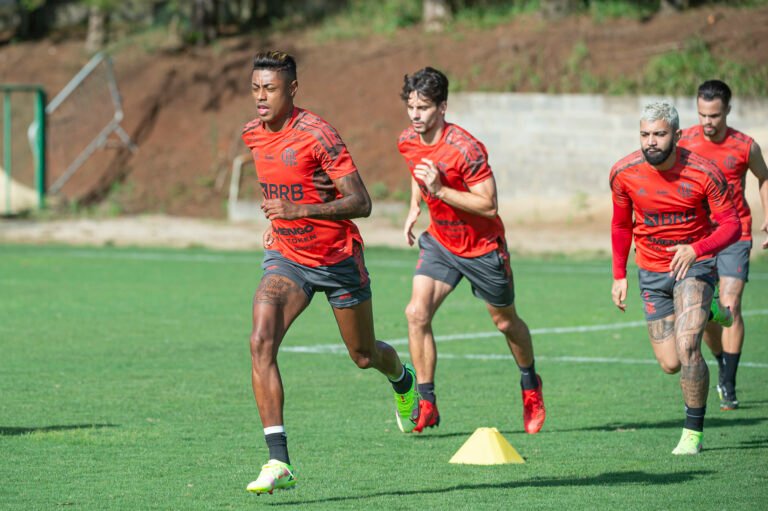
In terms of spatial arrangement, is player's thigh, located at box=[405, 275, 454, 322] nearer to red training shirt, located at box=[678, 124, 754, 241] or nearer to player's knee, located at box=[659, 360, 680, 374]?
player's knee, located at box=[659, 360, 680, 374]

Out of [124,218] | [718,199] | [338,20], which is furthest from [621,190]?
[338,20]

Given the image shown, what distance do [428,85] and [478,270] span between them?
4.39ft

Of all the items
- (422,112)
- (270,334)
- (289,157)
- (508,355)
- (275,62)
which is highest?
(275,62)

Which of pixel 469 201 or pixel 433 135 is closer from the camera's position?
pixel 469 201

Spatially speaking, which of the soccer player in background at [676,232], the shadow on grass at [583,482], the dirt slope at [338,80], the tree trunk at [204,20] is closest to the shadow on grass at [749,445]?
the soccer player in background at [676,232]

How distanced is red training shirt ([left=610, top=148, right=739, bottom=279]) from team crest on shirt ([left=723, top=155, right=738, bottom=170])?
1855mm

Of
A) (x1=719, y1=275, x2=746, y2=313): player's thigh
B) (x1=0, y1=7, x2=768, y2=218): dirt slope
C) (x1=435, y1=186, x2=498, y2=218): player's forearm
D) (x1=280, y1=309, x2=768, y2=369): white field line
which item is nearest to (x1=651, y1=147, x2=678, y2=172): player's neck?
(x1=435, y1=186, x2=498, y2=218): player's forearm

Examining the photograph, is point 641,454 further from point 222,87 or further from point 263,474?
point 222,87

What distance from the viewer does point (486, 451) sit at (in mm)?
7922

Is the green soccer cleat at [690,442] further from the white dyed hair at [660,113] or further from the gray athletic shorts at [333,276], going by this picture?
the gray athletic shorts at [333,276]

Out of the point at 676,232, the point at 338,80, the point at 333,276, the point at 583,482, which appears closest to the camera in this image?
the point at 583,482

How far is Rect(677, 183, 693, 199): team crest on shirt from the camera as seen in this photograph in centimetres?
837

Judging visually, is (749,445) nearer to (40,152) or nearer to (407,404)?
(407,404)

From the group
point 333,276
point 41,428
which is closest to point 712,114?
point 333,276
